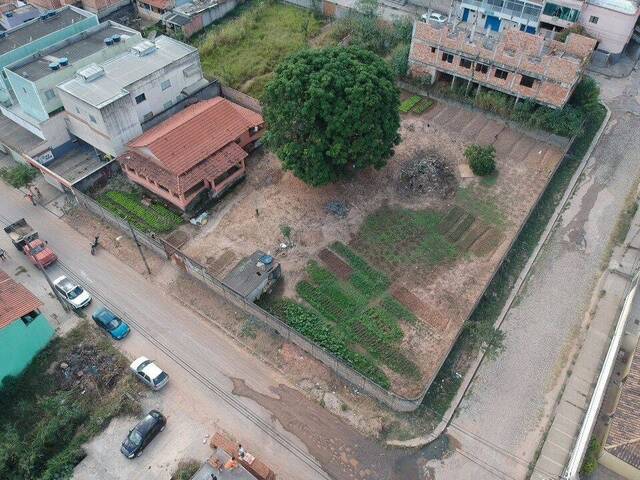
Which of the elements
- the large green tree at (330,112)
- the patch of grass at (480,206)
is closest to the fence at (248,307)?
the large green tree at (330,112)

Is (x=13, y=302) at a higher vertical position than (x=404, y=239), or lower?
higher

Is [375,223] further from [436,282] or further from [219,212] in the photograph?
[219,212]

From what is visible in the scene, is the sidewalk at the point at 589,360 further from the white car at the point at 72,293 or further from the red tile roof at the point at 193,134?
the red tile roof at the point at 193,134

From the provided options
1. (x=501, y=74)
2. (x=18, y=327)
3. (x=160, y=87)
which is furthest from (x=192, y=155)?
(x=501, y=74)

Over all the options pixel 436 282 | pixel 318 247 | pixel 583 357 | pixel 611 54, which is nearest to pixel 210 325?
pixel 318 247

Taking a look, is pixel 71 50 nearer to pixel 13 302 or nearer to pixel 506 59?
pixel 13 302

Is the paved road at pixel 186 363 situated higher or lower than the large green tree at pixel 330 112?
lower
